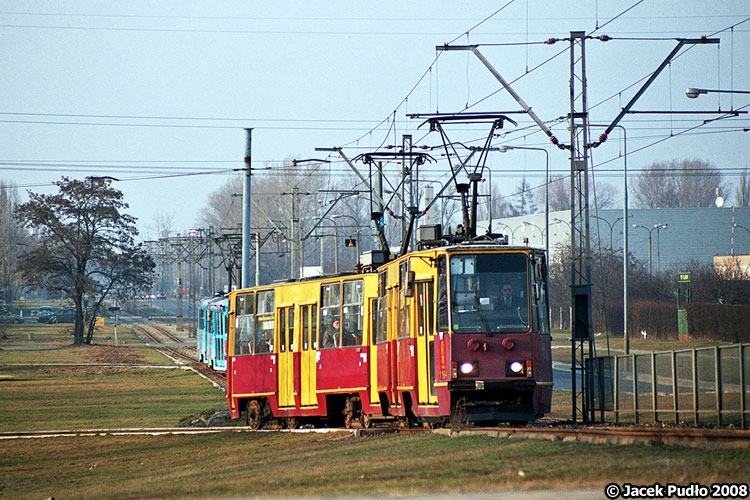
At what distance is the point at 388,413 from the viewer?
19.9 m

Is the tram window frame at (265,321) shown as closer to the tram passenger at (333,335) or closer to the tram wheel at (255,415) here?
the tram wheel at (255,415)

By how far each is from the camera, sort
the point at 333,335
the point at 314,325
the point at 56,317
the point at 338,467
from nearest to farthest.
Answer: the point at 338,467, the point at 333,335, the point at 314,325, the point at 56,317

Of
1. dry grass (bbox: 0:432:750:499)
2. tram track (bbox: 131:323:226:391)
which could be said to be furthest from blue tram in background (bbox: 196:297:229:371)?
dry grass (bbox: 0:432:750:499)

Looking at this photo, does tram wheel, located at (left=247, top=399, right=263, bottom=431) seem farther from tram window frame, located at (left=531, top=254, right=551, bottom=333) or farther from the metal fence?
tram window frame, located at (left=531, top=254, right=551, bottom=333)

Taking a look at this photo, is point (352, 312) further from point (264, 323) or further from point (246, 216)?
point (246, 216)

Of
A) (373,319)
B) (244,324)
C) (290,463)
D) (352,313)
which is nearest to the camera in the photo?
(290,463)

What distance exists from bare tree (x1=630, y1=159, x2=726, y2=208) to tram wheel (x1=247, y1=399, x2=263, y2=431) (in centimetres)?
11238

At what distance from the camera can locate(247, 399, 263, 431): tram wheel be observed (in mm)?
24703

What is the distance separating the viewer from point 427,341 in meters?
17.3

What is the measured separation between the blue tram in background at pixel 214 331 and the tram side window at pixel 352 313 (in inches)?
797

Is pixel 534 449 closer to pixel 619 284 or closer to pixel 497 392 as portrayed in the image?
pixel 497 392

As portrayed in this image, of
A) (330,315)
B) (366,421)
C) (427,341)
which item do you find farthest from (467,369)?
(330,315)

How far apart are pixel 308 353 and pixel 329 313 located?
51.3 inches

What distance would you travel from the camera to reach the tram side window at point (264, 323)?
A: 80.7ft
